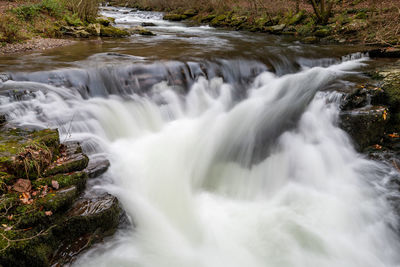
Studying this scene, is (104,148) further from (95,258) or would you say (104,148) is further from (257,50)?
(257,50)

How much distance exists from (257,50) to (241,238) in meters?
8.26

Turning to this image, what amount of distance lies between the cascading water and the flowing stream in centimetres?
2

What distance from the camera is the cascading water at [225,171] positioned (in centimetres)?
398

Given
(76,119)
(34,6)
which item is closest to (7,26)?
(34,6)

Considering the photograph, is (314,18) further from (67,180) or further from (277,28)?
(67,180)

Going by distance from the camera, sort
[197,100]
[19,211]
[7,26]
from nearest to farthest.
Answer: [19,211]
[197,100]
[7,26]

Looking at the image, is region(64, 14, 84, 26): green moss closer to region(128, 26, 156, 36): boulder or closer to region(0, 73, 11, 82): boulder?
region(128, 26, 156, 36): boulder

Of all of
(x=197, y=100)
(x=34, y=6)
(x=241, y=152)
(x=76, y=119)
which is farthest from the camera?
(x=34, y=6)

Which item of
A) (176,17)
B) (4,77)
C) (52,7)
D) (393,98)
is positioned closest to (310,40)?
(393,98)

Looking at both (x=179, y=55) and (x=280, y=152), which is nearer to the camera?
(x=280, y=152)

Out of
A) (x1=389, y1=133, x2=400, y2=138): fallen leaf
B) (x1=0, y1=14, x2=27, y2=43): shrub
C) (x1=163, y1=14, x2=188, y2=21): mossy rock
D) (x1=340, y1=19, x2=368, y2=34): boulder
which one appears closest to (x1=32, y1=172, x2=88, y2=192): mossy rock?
(x1=389, y1=133, x2=400, y2=138): fallen leaf

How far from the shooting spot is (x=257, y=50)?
10.5 m

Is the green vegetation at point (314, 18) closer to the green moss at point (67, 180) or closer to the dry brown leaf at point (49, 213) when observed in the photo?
the green moss at point (67, 180)

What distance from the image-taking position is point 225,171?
570cm
